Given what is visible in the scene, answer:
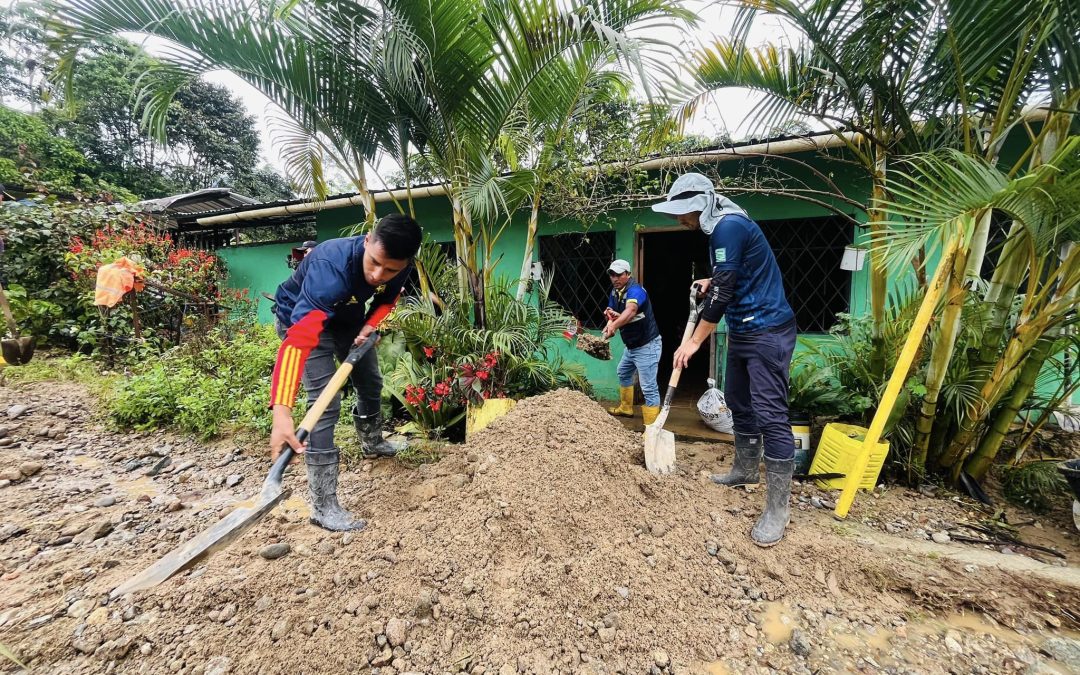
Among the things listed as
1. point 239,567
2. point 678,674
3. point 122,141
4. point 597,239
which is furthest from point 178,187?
point 678,674

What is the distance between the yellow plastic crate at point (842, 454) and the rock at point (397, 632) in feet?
7.80

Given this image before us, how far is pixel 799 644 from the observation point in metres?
1.56

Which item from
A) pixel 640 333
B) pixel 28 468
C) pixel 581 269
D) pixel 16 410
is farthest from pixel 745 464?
pixel 16 410

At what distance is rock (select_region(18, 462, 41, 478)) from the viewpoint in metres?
2.87

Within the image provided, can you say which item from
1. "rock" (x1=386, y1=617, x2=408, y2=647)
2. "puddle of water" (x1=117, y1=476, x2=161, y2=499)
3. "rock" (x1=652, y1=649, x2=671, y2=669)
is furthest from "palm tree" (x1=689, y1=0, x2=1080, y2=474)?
"puddle of water" (x1=117, y1=476, x2=161, y2=499)

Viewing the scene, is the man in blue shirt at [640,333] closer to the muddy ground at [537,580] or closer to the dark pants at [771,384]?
the muddy ground at [537,580]

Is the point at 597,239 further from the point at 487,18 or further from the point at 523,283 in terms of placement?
the point at 487,18

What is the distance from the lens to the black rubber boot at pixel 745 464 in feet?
8.68

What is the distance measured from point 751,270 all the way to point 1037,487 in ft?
6.53

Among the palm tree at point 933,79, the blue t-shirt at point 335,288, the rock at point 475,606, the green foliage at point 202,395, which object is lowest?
the rock at point 475,606

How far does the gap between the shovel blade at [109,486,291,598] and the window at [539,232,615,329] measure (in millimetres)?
3749

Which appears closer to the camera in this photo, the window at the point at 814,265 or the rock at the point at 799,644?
the rock at the point at 799,644

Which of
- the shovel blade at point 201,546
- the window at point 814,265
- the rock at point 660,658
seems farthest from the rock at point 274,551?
the window at point 814,265

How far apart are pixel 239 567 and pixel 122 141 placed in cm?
2195
